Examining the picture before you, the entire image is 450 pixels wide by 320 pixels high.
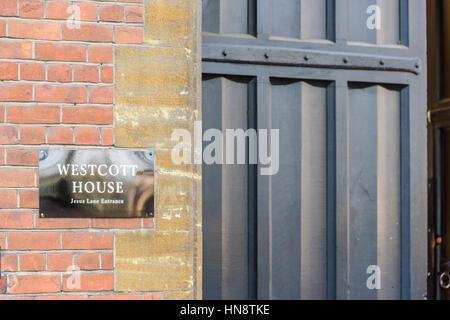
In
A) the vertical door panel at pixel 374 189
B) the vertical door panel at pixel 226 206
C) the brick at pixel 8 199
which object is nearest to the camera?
the brick at pixel 8 199

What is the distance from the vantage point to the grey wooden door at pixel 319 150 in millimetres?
2473

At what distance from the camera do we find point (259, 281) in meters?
2.48

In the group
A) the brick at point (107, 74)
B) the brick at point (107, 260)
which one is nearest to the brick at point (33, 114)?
the brick at point (107, 74)

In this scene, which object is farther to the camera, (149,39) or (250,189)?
(250,189)

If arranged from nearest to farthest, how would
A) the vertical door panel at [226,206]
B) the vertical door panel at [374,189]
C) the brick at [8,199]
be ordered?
1. the brick at [8,199]
2. the vertical door panel at [226,206]
3. the vertical door panel at [374,189]

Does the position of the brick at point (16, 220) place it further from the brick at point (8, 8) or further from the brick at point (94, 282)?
the brick at point (8, 8)

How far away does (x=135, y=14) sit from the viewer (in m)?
2.15

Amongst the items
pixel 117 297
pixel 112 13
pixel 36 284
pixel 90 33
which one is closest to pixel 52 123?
pixel 90 33

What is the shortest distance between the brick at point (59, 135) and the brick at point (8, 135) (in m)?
0.13

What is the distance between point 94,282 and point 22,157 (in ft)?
1.91

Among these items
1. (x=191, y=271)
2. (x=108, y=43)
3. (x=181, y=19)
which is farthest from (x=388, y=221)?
(x=108, y=43)

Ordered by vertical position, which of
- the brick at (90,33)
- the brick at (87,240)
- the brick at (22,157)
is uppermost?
the brick at (90,33)
